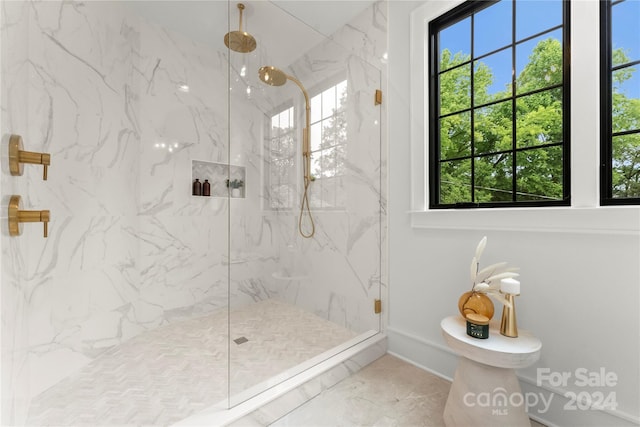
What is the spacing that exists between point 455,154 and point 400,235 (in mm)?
633

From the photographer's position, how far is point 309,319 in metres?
1.91

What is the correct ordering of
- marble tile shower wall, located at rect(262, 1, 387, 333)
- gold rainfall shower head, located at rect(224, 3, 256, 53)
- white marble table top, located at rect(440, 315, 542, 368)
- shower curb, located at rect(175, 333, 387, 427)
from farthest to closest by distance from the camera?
1. marble tile shower wall, located at rect(262, 1, 387, 333)
2. gold rainfall shower head, located at rect(224, 3, 256, 53)
3. shower curb, located at rect(175, 333, 387, 427)
4. white marble table top, located at rect(440, 315, 542, 368)

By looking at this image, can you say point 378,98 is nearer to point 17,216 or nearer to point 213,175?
point 213,175

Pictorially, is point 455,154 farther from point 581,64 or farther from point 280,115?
point 280,115

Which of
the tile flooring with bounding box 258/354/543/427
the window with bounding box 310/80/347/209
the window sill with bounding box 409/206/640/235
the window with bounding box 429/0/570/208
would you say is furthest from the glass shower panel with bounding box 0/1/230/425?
the window with bounding box 429/0/570/208

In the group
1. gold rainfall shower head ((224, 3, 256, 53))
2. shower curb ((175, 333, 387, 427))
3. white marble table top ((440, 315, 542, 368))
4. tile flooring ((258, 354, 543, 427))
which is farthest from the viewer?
gold rainfall shower head ((224, 3, 256, 53))

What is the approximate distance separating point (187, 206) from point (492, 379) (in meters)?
2.42

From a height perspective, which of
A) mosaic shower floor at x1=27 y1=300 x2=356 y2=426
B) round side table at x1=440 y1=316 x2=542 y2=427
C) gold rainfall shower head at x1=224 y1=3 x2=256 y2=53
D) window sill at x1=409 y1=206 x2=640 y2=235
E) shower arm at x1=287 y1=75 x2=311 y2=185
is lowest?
mosaic shower floor at x1=27 y1=300 x2=356 y2=426

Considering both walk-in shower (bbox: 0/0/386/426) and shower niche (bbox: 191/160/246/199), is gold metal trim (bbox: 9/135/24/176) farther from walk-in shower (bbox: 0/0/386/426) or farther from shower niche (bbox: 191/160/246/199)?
shower niche (bbox: 191/160/246/199)

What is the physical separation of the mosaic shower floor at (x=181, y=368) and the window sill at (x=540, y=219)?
1027 millimetres

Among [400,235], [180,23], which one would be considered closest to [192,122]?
[180,23]

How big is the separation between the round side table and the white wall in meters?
0.26

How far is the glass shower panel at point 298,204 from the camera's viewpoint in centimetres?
160

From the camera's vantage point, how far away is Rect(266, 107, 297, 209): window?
1.69m
